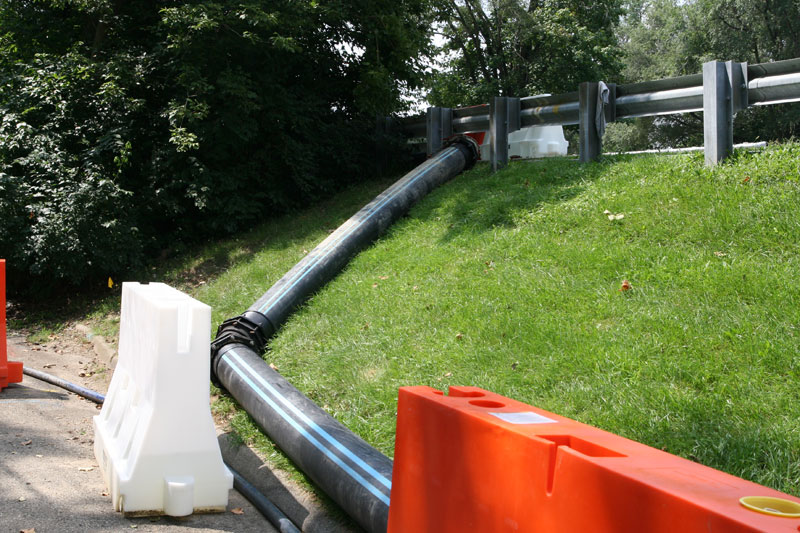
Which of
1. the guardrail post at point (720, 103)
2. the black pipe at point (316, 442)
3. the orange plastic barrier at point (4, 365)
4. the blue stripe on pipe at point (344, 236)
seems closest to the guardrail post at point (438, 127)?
the blue stripe on pipe at point (344, 236)

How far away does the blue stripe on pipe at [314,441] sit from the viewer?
4.01 metres

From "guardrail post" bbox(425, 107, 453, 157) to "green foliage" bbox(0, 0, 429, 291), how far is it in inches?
50.4

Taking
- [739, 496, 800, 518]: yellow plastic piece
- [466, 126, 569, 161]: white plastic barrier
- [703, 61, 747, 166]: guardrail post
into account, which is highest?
[466, 126, 569, 161]: white plastic barrier

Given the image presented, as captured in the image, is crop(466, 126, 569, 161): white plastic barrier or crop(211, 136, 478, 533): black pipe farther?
crop(466, 126, 569, 161): white plastic barrier

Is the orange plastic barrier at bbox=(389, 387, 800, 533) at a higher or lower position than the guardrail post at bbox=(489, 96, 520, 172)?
lower

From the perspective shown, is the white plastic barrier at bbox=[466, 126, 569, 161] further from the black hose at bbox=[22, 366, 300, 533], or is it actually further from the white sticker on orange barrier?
the white sticker on orange barrier

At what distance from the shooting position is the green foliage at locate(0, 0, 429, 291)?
11.6 metres

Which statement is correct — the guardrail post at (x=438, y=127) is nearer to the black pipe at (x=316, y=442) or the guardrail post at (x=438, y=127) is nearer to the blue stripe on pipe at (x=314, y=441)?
the black pipe at (x=316, y=442)

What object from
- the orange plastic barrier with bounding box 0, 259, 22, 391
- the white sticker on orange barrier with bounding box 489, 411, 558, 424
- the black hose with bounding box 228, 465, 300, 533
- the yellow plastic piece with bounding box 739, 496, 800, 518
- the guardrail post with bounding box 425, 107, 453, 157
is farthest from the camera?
the guardrail post with bounding box 425, 107, 453, 157

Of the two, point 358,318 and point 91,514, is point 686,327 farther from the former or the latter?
point 91,514

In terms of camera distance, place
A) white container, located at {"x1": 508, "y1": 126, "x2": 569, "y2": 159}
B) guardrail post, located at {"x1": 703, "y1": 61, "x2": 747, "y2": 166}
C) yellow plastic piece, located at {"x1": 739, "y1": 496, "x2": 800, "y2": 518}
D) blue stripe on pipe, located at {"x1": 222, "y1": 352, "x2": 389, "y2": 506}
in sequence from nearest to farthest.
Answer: yellow plastic piece, located at {"x1": 739, "y1": 496, "x2": 800, "y2": 518}
blue stripe on pipe, located at {"x1": 222, "y1": 352, "x2": 389, "y2": 506}
guardrail post, located at {"x1": 703, "y1": 61, "x2": 747, "y2": 166}
white container, located at {"x1": 508, "y1": 126, "x2": 569, "y2": 159}

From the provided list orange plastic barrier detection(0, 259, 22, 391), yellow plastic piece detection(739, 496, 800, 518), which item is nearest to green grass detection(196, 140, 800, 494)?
yellow plastic piece detection(739, 496, 800, 518)

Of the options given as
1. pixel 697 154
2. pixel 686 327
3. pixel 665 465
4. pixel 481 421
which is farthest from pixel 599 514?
pixel 697 154

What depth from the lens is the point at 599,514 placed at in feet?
6.89
